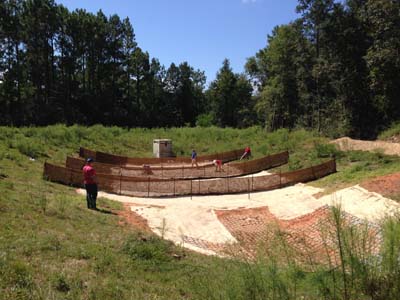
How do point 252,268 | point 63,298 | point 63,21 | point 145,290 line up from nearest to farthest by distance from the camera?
1. point 252,268
2. point 63,298
3. point 145,290
4. point 63,21

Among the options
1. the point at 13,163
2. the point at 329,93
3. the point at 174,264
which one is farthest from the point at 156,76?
the point at 174,264

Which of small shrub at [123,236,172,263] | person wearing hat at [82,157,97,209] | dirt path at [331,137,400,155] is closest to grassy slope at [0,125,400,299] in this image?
small shrub at [123,236,172,263]

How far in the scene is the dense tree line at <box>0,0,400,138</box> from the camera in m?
40.1

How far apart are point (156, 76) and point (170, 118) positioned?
9955 millimetres

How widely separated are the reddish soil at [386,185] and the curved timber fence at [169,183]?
564 centimetres

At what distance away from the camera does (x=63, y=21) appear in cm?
5659

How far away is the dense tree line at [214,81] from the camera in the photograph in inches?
1577

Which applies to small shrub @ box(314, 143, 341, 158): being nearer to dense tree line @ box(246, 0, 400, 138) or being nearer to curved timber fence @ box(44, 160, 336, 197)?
curved timber fence @ box(44, 160, 336, 197)

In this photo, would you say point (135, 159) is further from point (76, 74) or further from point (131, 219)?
point (76, 74)

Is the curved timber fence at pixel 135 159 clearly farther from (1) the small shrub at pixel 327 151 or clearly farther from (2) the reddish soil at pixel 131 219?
(2) the reddish soil at pixel 131 219

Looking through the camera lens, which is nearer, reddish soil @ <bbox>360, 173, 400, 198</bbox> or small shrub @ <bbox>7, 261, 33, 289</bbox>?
small shrub @ <bbox>7, 261, 33, 289</bbox>

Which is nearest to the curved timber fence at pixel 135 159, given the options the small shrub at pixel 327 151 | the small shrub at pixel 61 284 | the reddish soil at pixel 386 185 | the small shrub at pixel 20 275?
the small shrub at pixel 327 151

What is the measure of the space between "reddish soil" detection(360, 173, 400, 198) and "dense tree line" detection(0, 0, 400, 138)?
834 inches

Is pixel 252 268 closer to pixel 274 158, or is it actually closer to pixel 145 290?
pixel 145 290
